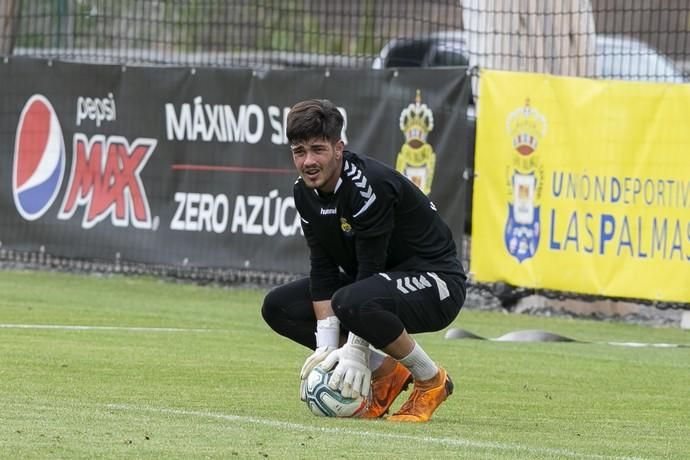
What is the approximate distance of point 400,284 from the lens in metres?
7.58

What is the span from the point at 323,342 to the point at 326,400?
35 centimetres

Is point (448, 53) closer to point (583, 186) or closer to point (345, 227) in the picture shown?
point (583, 186)

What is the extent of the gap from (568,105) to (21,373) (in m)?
6.80

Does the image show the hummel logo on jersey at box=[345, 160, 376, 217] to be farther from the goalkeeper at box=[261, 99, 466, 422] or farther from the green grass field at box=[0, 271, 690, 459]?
the green grass field at box=[0, 271, 690, 459]

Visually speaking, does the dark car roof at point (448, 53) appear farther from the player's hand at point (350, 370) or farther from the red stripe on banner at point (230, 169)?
the player's hand at point (350, 370)

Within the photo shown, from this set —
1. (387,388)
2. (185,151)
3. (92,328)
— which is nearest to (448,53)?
(185,151)

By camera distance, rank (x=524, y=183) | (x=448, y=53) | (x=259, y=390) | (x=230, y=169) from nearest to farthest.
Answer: (x=259, y=390)
(x=524, y=183)
(x=230, y=169)
(x=448, y=53)

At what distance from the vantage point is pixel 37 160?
16.4m

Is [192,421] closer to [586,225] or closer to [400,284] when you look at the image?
[400,284]

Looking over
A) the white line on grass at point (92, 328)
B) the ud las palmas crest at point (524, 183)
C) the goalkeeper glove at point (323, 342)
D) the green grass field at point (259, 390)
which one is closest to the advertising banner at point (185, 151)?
the ud las palmas crest at point (524, 183)

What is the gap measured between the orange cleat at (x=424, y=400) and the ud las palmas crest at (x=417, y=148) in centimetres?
714

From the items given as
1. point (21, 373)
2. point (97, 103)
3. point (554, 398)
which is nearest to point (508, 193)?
point (97, 103)

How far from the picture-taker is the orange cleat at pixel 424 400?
754cm

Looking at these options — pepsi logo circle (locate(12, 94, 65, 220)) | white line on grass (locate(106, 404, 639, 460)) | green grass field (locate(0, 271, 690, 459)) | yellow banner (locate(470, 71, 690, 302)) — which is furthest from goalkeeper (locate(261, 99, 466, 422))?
pepsi logo circle (locate(12, 94, 65, 220))
